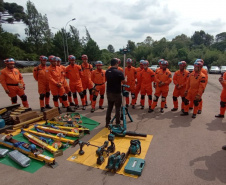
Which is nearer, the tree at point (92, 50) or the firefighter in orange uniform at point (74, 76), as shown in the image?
the firefighter in orange uniform at point (74, 76)

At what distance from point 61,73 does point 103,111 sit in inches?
90.0

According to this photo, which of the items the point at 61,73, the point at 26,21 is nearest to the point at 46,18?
the point at 26,21

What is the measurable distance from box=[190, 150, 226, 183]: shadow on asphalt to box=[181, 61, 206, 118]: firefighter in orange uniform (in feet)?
7.63

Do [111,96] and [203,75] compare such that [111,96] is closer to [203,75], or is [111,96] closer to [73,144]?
[73,144]

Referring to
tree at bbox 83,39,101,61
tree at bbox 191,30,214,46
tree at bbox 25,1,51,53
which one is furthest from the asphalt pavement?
tree at bbox 191,30,214,46

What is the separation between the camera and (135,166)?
319cm

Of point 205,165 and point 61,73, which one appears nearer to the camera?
point 205,165

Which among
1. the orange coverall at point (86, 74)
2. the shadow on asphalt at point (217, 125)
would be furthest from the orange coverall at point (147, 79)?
the shadow on asphalt at point (217, 125)

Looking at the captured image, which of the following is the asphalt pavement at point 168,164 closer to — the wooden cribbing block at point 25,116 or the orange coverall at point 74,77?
the wooden cribbing block at point 25,116

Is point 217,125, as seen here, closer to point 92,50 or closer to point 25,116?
point 25,116

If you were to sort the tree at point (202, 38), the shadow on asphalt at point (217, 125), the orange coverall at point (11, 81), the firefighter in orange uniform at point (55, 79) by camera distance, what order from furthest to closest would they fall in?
the tree at point (202, 38)
the firefighter in orange uniform at point (55, 79)
the orange coverall at point (11, 81)
the shadow on asphalt at point (217, 125)

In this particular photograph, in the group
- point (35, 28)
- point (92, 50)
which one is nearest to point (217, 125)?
point (92, 50)

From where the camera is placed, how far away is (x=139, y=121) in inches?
227

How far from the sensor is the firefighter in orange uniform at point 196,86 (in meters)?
5.64
